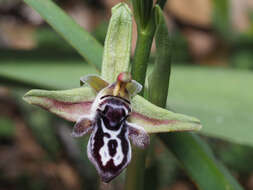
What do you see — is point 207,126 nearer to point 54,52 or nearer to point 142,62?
point 142,62

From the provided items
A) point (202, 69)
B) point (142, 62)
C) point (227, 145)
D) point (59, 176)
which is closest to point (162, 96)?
point (142, 62)

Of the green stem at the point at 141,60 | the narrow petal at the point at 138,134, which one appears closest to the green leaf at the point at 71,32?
the green stem at the point at 141,60

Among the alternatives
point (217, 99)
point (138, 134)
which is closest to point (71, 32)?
point (138, 134)

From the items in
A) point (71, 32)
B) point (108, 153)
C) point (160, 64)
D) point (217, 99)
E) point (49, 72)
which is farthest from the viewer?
point (49, 72)

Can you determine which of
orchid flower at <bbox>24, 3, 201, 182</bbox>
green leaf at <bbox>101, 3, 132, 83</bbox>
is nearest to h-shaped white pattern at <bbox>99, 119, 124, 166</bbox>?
orchid flower at <bbox>24, 3, 201, 182</bbox>

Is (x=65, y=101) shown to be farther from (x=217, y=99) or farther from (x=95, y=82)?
(x=217, y=99)

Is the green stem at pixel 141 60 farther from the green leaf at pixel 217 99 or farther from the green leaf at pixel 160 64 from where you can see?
the green leaf at pixel 217 99

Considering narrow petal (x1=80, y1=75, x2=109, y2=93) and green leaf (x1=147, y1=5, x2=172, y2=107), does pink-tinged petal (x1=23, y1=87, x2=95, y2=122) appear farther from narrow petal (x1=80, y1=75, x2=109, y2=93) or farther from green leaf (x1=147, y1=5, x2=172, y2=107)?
green leaf (x1=147, y1=5, x2=172, y2=107)
